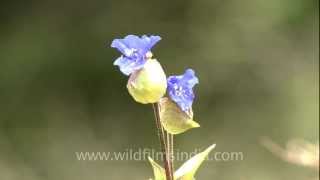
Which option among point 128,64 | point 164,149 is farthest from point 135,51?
point 164,149

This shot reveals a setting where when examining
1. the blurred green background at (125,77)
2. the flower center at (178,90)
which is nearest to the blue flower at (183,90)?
the flower center at (178,90)

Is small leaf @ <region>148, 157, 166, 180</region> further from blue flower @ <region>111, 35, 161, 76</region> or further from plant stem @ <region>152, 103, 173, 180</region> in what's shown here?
blue flower @ <region>111, 35, 161, 76</region>

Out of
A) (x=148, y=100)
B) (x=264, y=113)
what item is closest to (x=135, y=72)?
(x=148, y=100)

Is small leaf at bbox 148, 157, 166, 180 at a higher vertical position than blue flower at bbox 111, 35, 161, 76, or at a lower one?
lower

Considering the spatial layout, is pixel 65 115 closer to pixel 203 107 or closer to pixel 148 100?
pixel 203 107

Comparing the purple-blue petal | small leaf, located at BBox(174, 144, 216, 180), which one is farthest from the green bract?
small leaf, located at BBox(174, 144, 216, 180)

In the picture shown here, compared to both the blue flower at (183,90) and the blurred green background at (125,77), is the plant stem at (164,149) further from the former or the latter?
the blurred green background at (125,77)

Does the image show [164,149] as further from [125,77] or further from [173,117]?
[125,77]
